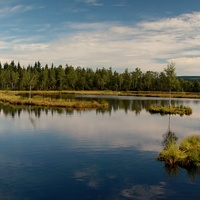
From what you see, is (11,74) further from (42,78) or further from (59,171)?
(59,171)

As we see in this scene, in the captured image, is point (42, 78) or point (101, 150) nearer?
point (101, 150)

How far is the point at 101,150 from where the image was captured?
3341 centimetres

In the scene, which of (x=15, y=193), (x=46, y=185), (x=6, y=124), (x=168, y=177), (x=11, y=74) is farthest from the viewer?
(x=11, y=74)

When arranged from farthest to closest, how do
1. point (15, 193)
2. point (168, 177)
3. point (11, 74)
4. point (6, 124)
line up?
point (11, 74) → point (6, 124) → point (168, 177) → point (15, 193)

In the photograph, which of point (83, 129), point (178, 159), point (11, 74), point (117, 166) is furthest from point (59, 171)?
point (11, 74)

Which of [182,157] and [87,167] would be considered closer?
[87,167]

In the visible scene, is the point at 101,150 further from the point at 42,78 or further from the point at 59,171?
the point at 42,78

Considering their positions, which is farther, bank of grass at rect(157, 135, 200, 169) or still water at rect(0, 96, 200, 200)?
bank of grass at rect(157, 135, 200, 169)

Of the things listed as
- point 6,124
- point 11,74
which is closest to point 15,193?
point 6,124

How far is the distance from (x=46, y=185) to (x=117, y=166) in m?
7.55

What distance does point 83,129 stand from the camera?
47.3 m

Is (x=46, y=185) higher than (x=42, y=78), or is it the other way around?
(x=42, y=78)

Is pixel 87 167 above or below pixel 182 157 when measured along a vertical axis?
below

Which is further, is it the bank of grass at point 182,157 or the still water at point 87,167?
the bank of grass at point 182,157
